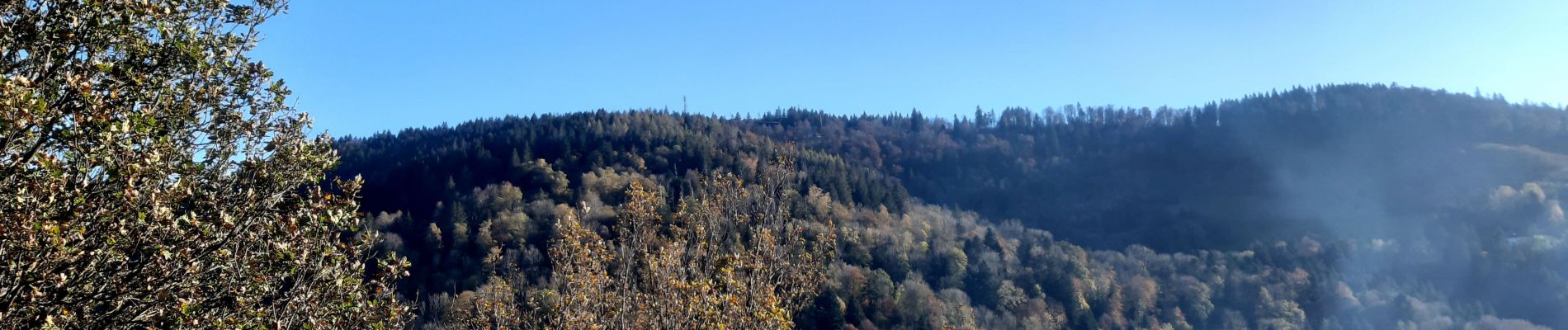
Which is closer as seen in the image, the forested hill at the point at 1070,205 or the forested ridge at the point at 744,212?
the forested ridge at the point at 744,212

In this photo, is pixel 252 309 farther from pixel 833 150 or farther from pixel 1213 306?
pixel 833 150

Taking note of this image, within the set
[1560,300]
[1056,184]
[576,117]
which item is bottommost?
[1560,300]

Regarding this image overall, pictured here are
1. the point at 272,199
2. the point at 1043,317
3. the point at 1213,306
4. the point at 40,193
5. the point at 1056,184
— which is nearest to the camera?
the point at 40,193

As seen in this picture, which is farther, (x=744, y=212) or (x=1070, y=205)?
(x=1070, y=205)

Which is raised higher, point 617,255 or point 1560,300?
point 617,255

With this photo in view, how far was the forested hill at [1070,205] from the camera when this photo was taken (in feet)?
208

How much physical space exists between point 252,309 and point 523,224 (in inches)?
2272

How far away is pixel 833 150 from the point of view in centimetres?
14775

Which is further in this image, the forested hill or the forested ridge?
the forested hill

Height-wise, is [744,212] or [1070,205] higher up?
[744,212]

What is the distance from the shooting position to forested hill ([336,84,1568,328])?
63281mm

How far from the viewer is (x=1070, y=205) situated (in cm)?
15300

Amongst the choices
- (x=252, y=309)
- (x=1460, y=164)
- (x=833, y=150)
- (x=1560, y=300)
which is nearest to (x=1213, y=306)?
(x=1560, y=300)

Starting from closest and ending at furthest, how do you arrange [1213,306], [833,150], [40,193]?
[40,193]
[1213,306]
[833,150]
